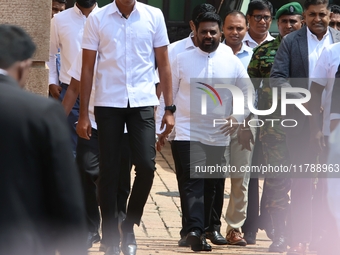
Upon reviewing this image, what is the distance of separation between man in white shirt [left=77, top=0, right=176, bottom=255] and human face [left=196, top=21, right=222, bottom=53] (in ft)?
2.63

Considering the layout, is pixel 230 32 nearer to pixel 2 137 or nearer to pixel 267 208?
A: pixel 267 208

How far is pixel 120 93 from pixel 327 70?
1586mm

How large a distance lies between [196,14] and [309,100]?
179 centimetres

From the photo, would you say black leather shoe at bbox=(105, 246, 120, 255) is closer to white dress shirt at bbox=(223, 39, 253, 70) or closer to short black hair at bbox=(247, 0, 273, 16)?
white dress shirt at bbox=(223, 39, 253, 70)

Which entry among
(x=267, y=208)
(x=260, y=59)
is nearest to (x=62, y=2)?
(x=260, y=59)

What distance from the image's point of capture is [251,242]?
7441mm

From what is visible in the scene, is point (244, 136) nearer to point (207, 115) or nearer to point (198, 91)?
point (207, 115)

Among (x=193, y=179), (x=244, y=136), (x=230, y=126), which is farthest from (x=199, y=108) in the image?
(x=193, y=179)

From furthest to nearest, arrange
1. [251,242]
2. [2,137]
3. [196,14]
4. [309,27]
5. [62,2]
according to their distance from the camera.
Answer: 1. [62,2]
2. [196,14]
3. [251,242]
4. [309,27]
5. [2,137]

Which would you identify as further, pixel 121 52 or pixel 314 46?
pixel 314 46

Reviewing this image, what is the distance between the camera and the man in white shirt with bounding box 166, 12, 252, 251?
701 cm

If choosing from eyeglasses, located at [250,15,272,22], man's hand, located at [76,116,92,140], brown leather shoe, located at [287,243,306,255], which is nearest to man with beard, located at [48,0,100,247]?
man's hand, located at [76,116,92,140]

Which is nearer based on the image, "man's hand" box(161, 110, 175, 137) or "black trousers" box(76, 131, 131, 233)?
"man's hand" box(161, 110, 175, 137)

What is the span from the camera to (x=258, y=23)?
8.15 meters
